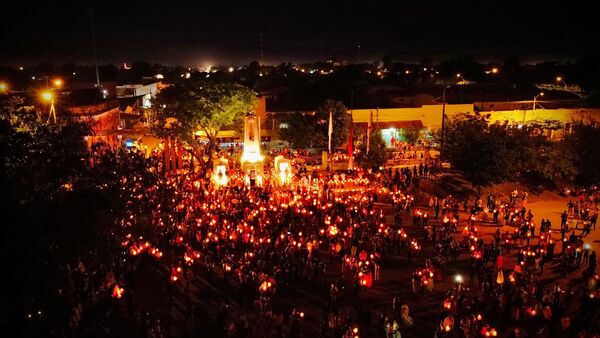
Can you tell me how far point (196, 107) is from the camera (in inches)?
1223

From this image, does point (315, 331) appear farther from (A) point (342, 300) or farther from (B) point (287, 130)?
(B) point (287, 130)

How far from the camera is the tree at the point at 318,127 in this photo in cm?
3316

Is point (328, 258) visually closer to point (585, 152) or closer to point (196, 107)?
point (196, 107)

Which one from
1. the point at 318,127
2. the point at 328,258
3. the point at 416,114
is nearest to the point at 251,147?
the point at 318,127

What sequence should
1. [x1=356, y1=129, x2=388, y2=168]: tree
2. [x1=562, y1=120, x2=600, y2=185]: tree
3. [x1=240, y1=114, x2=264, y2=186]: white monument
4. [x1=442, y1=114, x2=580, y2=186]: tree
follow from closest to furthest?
[x1=442, y1=114, x2=580, y2=186]: tree < [x1=240, y1=114, x2=264, y2=186]: white monument < [x1=356, y1=129, x2=388, y2=168]: tree < [x1=562, y1=120, x2=600, y2=185]: tree

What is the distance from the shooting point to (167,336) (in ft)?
39.9

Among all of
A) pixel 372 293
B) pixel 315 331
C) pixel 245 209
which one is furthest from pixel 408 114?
pixel 315 331

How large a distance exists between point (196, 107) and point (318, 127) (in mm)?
8486

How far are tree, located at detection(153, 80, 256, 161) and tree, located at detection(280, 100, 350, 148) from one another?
341 cm

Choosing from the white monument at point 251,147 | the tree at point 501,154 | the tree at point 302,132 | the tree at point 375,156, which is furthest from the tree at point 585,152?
the white monument at point 251,147

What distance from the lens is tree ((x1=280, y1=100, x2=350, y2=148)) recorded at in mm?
33156

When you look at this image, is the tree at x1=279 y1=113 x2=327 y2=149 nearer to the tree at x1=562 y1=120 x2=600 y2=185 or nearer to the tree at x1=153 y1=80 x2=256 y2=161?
the tree at x1=153 y1=80 x2=256 y2=161

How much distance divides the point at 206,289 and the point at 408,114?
1089 inches

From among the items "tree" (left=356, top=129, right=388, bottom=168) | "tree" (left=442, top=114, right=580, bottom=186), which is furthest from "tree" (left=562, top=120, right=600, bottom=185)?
"tree" (left=356, top=129, right=388, bottom=168)
